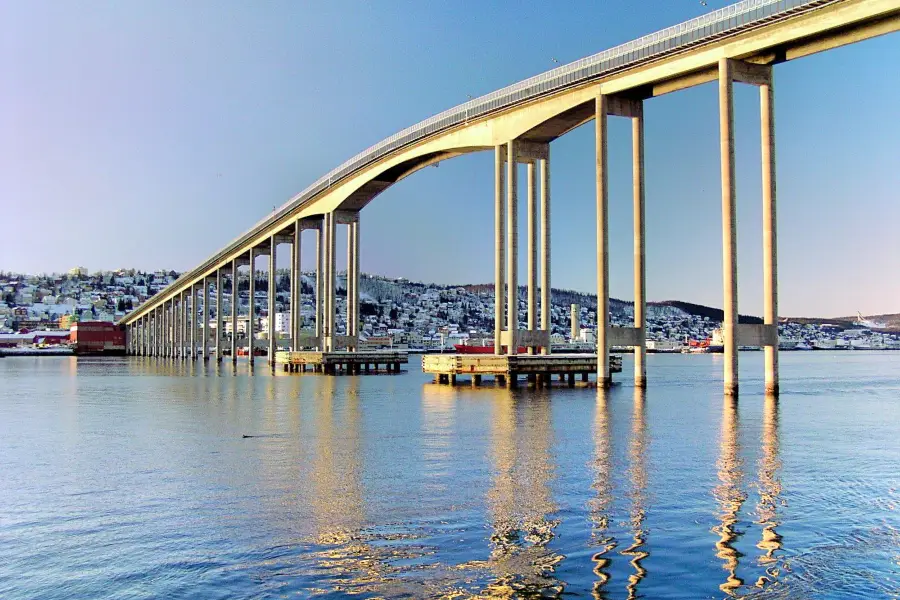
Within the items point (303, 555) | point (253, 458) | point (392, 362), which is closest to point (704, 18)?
point (253, 458)

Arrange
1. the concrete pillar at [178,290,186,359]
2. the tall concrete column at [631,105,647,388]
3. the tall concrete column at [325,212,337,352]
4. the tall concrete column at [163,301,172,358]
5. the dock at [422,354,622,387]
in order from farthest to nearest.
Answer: the tall concrete column at [163,301,172,358]
the concrete pillar at [178,290,186,359]
the tall concrete column at [325,212,337,352]
the dock at [422,354,622,387]
the tall concrete column at [631,105,647,388]

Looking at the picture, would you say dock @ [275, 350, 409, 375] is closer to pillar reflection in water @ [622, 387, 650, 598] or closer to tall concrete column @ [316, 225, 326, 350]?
tall concrete column @ [316, 225, 326, 350]

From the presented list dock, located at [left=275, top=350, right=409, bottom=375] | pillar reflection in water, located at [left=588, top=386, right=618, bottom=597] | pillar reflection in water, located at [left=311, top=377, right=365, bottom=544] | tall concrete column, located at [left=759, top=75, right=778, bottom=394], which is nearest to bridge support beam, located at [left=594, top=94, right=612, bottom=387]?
tall concrete column, located at [left=759, top=75, right=778, bottom=394]

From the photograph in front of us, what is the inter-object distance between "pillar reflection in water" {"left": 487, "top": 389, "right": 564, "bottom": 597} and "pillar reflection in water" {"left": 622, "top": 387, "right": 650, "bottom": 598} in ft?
3.12

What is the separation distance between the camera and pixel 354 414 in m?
35.0

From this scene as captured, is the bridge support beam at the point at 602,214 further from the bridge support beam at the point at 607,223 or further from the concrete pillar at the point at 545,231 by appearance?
the concrete pillar at the point at 545,231

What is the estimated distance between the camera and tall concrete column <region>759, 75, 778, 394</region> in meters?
37.9

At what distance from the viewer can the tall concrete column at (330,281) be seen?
8425 centimetres

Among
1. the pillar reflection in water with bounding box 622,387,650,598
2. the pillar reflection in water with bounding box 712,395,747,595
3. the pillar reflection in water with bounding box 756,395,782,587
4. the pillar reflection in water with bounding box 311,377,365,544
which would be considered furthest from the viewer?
the pillar reflection in water with bounding box 311,377,365,544

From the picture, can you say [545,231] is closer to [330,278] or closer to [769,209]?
[769,209]

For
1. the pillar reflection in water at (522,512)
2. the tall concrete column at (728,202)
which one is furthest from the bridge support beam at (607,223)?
the pillar reflection in water at (522,512)

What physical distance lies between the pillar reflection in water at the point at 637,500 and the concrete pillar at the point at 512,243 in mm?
24578

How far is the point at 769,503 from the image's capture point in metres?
15.6

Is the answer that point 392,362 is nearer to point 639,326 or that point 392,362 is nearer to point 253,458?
point 639,326
